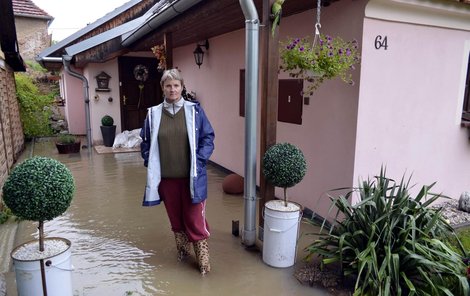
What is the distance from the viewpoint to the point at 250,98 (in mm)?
3021

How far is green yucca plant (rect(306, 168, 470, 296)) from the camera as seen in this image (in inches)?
90.7

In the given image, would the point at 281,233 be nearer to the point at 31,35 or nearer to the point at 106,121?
the point at 106,121

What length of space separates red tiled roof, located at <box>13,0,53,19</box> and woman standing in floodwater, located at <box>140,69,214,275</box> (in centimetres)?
1269

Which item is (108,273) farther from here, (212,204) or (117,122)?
(117,122)

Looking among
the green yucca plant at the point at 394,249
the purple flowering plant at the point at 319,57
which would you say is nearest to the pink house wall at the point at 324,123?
the purple flowering plant at the point at 319,57

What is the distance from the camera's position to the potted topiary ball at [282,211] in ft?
9.33

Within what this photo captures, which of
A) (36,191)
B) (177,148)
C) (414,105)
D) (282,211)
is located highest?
(414,105)

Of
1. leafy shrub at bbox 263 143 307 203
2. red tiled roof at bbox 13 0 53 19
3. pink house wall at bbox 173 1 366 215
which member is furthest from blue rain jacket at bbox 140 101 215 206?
red tiled roof at bbox 13 0 53 19

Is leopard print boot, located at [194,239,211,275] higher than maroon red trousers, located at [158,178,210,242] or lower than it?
lower

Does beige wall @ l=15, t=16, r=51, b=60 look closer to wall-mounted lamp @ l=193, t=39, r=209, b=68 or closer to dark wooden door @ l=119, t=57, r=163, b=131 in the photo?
Result: dark wooden door @ l=119, t=57, r=163, b=131

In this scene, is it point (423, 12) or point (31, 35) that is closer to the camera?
point (423, 12)

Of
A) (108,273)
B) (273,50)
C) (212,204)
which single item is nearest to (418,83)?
(273,50)

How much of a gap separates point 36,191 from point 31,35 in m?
16.5

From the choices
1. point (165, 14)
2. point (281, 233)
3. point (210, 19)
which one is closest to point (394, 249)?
point (281, 233)
